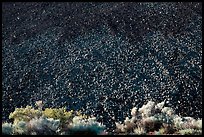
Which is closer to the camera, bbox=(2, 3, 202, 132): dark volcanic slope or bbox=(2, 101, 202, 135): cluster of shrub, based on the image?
bbox=(2, 101, 202, 135): cluster of shrub

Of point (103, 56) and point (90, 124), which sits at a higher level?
point (103, 56)

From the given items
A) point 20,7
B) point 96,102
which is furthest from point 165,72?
point 20,7

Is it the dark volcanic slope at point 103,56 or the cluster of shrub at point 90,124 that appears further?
the dark volcanic slope at point 103,56

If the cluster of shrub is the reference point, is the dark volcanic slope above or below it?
above

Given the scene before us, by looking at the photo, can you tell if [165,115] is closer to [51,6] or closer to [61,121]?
[61,121]

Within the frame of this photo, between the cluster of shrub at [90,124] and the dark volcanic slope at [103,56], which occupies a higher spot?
the dark volcanic slope at [103,56]
